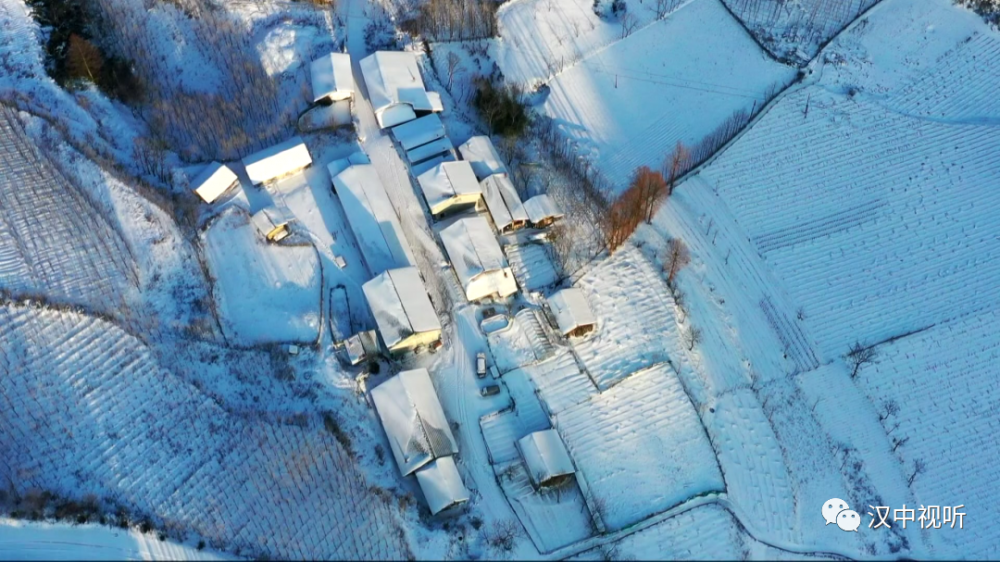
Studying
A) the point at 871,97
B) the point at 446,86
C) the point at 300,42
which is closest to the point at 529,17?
the point at 446,86

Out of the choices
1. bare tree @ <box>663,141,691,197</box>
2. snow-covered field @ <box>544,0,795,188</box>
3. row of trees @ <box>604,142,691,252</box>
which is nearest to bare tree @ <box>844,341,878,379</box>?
row of trees @ <box>604,142,691,252</box>

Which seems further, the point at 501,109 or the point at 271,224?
the point at 501,109

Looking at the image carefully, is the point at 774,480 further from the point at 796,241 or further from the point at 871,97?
the point at 871,97

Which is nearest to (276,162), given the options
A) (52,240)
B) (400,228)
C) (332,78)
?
(332,78)

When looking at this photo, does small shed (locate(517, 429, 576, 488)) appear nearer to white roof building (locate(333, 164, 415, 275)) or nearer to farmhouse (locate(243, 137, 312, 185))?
white roof building (locate(333, 164, 415, 275))

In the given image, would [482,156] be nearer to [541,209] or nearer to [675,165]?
[541,209]

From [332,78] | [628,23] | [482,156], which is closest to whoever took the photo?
[482,156]

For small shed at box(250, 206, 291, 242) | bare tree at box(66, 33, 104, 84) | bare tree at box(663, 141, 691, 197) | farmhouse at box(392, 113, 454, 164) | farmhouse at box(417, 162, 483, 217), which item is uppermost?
bare tree at box(66, 33, 104, 84)
